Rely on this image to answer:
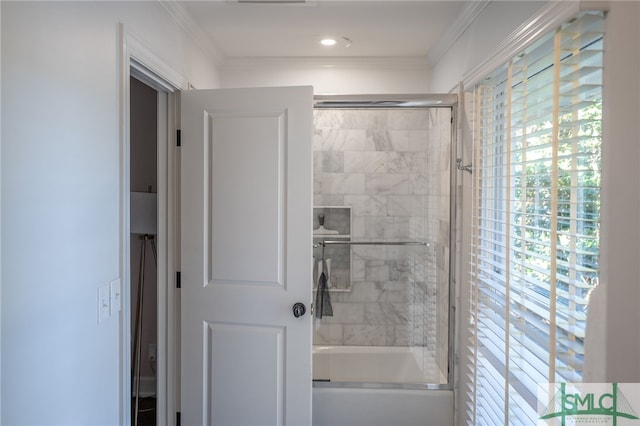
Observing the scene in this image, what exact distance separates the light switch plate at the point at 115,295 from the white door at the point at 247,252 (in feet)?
1.92

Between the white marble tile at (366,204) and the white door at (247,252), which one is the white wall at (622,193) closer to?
the white door at (247,252)

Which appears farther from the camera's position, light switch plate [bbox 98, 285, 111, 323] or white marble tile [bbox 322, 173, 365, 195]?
white marble tile [bbox 322, 173, 365, 195]

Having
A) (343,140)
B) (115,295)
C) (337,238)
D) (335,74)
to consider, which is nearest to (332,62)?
(335,74)

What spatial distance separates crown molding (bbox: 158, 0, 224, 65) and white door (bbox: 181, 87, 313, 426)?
0.37 metres

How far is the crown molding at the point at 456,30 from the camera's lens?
5.82 feet

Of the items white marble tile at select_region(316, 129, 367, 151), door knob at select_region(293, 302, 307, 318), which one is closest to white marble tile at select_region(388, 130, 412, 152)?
white marble tile at select_region(316, 129, 367, 151)

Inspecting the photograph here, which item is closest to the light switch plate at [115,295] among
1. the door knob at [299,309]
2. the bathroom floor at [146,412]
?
the door knob at [299,309]

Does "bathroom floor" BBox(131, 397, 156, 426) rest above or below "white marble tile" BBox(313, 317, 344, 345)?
below

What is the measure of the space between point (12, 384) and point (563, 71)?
70.2 inches

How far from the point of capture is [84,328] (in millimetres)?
1209

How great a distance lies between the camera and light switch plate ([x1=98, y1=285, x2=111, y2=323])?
4.20ft

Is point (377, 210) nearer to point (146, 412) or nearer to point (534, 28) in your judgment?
point (534, 28)

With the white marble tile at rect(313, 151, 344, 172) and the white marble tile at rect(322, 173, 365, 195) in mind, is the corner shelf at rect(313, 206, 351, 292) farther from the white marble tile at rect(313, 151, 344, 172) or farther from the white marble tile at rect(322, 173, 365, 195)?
the white marble tile at rect(313, 151, 344, 172)

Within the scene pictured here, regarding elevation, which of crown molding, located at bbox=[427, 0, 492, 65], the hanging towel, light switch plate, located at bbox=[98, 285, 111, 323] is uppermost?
crown molding, located at bbox=[427, 0, 492, 65]
